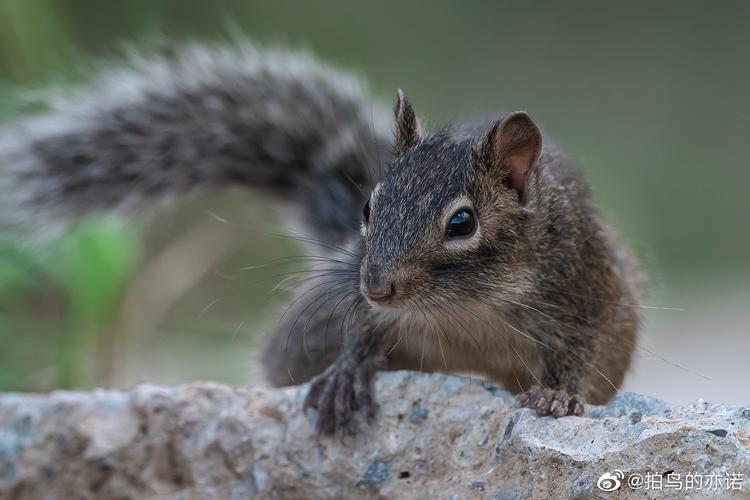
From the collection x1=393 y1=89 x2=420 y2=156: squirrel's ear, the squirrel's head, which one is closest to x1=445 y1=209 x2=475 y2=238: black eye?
the squirrel's head

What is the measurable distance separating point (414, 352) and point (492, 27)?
6510 millimetres

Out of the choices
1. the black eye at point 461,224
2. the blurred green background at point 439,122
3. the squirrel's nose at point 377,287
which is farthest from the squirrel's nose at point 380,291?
the blurred green background at point 439,122

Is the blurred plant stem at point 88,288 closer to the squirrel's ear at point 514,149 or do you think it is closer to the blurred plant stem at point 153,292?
the blurred plant stem at point 153,292

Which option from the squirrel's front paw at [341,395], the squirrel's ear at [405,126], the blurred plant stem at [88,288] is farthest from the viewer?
the blurred plant stem at [88,288]

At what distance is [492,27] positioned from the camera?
8.81 metres

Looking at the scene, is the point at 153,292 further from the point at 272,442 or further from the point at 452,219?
the point at 452,219

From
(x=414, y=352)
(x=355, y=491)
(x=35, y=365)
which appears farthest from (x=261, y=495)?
(x=35, y=365)

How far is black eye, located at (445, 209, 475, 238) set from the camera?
91.3 inches

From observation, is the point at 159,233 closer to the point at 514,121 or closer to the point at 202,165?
the point at 202,165

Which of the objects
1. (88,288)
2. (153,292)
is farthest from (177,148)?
(153,292)

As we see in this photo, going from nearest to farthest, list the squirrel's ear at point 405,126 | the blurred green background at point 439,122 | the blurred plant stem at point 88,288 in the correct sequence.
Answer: the squirrel's ear at point 405,126
the blurred plant stem at point 88,288
the blurred green background at point 439,122

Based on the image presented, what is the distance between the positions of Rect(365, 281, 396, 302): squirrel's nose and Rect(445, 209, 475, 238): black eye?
0.19 meters

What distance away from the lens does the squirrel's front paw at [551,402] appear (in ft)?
7.54

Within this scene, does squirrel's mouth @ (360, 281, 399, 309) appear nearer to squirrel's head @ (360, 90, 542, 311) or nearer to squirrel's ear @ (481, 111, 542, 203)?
squirrel's head @ (360, 90, 542, 311)
